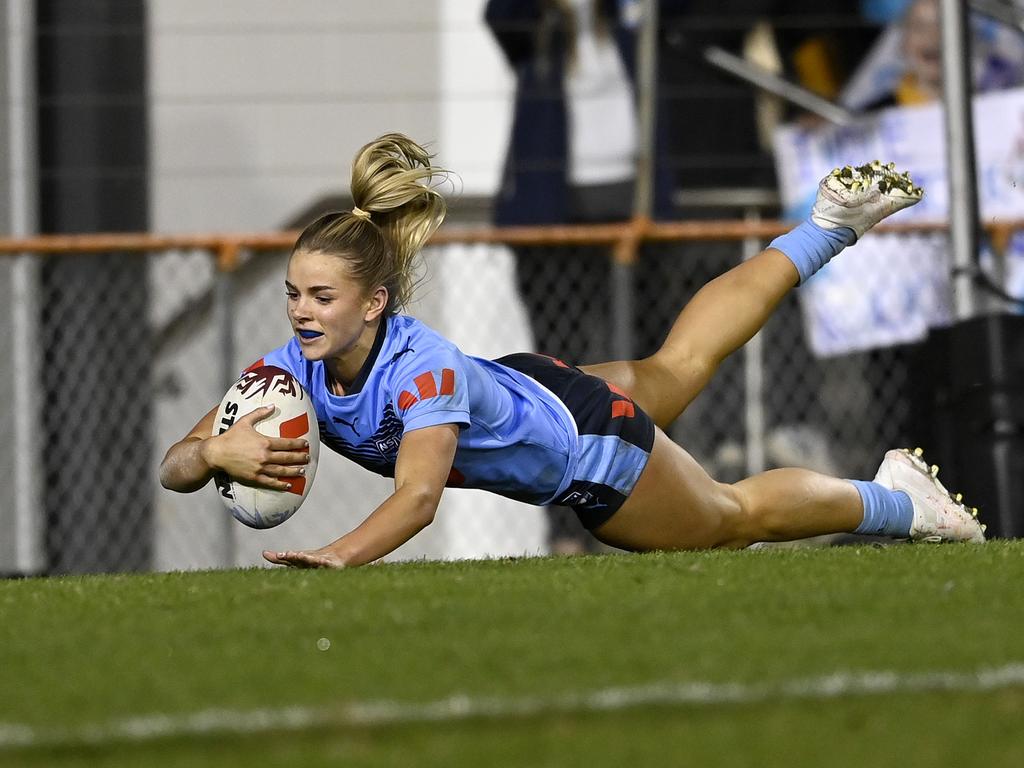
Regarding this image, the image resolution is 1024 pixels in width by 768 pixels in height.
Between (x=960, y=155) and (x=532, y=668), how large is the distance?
14.0 ft

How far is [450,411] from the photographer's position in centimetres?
442

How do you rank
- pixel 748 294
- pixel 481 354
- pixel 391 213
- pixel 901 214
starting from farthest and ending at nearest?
pixel 901 214, pixel 481 354, pixel 748 294, pixel 391 213

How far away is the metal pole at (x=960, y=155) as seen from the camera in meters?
6.59

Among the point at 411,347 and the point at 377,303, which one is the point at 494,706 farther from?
the point at 377,303

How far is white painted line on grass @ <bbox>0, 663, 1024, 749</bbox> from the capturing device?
8.42 ft

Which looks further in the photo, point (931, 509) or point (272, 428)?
point (931, 509)

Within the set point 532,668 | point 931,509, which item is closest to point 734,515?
point 931,509

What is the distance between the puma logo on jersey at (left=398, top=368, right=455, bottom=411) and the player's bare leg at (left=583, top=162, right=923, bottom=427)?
0.93 metres

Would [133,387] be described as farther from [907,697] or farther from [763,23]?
→ [907,697]

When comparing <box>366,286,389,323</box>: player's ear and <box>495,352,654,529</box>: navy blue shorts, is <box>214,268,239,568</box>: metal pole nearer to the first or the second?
<box>495,352,654,529</box>: navy blue shorts

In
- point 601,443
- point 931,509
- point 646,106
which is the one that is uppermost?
point 646,106

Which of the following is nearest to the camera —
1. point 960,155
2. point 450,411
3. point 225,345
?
point 450,411

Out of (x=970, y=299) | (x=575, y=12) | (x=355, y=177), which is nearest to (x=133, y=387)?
(x=575, y=12)

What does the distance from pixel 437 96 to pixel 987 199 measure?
8.04 ft
